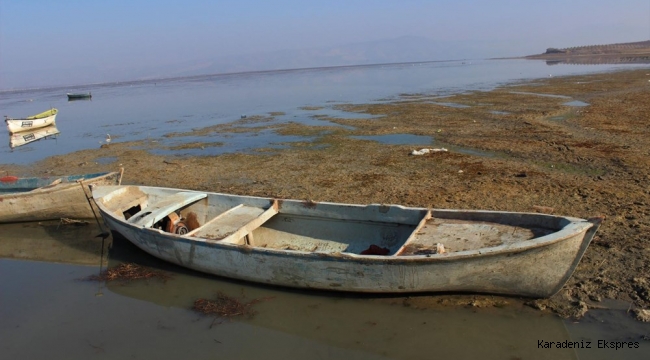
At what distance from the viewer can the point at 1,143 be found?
2175 centimetres

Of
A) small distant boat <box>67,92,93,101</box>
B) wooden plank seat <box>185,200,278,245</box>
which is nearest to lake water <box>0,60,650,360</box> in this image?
wooden plank seat <box>185,200,278,245</box>

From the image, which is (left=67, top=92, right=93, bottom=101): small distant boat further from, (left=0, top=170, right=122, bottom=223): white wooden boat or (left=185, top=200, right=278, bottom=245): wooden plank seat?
(left=185, top=200, right=278, bottom=245): wooden plank seat

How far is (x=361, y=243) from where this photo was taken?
7098mm

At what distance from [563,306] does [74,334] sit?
20.5 ft

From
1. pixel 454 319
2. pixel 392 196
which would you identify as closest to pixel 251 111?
pixel 392 196

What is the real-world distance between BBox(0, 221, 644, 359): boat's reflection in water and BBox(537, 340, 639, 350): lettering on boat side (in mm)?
55

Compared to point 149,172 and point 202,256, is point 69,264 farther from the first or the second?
point 149,172

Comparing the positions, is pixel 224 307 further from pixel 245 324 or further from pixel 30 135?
pixel 30 135

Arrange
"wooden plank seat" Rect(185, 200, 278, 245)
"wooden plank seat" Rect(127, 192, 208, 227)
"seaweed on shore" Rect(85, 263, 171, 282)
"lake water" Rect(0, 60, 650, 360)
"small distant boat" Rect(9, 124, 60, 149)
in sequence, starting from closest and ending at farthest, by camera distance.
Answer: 1. "lake water" Rect(0, 60, 650, 360)
2. "wooden plank seat" Rect(185, 200, 278, 245)
3. "seaweed on shore" Rect(85, 263, 171, 282)
4. "wooden plank seat" Rect(127, 192, 208, 227)
5. "small distant boat" Rect(9, 124, 60, 149)

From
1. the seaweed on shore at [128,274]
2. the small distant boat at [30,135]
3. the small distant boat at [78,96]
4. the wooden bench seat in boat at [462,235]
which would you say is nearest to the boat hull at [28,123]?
the small distant boat at [30,135]

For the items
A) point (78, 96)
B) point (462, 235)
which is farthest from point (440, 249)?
point (78, 96)

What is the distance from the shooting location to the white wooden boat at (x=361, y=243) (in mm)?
5012

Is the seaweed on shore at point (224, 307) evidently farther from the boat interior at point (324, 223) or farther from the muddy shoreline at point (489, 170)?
the muddy shoreline at point (489, 170)

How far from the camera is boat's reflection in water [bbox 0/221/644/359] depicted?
4.96 meters
